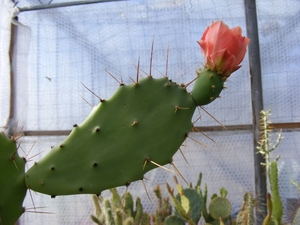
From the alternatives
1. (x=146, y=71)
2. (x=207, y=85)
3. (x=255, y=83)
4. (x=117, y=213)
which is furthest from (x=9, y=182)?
(x=255, y=83)

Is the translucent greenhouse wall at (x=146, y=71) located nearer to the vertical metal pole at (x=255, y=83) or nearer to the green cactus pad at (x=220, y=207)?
the vertical metal pole at (x=255, y=83)

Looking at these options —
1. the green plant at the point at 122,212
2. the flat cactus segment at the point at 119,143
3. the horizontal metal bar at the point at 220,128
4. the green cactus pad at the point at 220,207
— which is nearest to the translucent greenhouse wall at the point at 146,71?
the horizontal metal bar at the point at 220,128

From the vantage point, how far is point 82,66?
5.53 feet

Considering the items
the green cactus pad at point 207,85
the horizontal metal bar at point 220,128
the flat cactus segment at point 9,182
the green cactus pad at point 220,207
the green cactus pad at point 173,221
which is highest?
the green cactus pad at point 207,85

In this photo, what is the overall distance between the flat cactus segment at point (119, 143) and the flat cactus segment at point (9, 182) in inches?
1.0

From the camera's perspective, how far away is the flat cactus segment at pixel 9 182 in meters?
0.62

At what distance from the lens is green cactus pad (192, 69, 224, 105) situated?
609 millimetres

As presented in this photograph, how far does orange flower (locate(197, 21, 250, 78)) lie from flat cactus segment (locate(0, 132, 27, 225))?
1.42 feet

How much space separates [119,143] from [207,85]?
211 mm

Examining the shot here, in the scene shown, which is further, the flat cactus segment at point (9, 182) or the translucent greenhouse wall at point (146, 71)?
the translucent greenhouse wall at point (146, 71)

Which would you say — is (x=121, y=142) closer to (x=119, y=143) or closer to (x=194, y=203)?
(x=119, y=143)

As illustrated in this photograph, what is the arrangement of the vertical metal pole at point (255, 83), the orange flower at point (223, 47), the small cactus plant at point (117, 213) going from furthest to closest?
the vertical metal pole at point (255, 83) → the small cactus plant at point (117, 213) → the orange flower at point (223, 47)

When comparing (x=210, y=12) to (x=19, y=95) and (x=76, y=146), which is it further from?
(x=76, y=146)

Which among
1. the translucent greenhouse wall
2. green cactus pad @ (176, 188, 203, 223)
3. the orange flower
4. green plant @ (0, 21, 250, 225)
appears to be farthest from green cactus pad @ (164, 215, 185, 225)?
the orange flower
